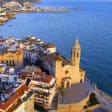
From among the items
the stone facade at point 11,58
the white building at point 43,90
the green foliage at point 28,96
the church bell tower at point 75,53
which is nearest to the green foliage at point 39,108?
the white building at point 43,90

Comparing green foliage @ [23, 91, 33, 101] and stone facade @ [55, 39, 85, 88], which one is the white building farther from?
stone facade @ [55, 39, 85, 88]

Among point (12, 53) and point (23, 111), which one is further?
point (12, 53)

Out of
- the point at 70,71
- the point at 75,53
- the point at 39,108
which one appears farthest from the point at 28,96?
the point at 75,53

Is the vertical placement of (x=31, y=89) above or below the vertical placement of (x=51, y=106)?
above

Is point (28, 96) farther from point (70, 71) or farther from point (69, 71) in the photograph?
point (70, 71)

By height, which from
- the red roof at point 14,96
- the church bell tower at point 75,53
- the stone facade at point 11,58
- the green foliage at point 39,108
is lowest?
the green foliage at point 39,108

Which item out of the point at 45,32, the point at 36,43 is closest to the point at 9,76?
the point at 36,43

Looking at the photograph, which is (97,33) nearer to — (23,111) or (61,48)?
(61,48)

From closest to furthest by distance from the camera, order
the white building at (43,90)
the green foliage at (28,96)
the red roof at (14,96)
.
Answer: the red roof at (14,96) → the green foliage at (28,96) → the white building at (43,90)

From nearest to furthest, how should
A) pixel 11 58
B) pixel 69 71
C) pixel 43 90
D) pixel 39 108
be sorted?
pixel 39 108 < pixel 43 90 < pixel 69 71 < pixel 11 58

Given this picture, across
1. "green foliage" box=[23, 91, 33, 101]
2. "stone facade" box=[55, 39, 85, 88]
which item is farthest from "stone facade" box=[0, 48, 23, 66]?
"green foliage" box=[23, 91, 33, 101]

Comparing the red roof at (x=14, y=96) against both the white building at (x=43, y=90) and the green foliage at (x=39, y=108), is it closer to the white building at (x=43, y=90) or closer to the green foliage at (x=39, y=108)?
the white building at (x=43, y=90)
